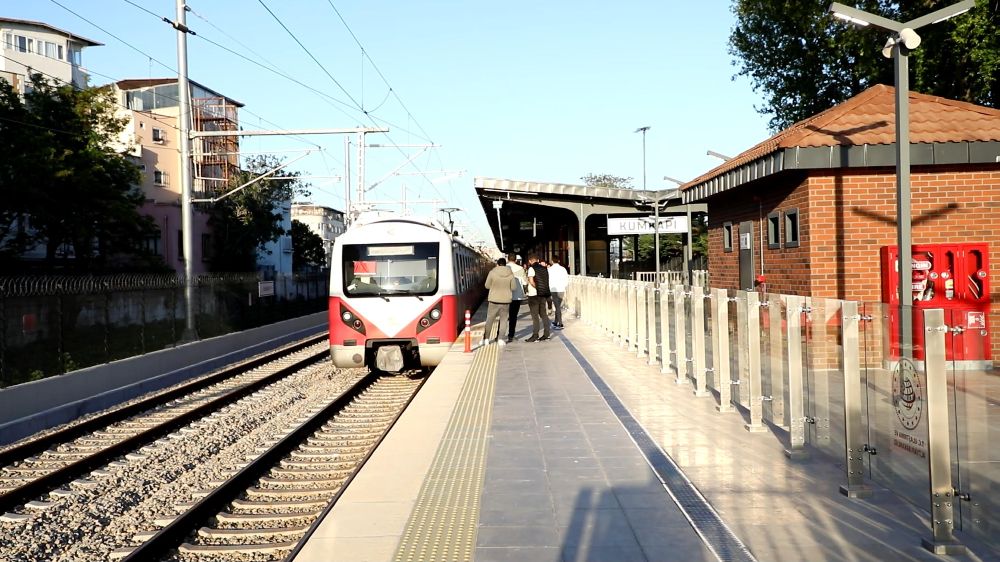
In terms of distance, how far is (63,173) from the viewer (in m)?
29.5

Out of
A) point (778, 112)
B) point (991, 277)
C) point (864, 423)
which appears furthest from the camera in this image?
point (778, 112)

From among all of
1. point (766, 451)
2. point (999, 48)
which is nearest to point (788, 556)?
point (766, 451)

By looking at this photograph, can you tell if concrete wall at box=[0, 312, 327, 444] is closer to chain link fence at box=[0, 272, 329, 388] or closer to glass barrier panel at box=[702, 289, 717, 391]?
chain link fence at box=[0, 272, 329, 388]

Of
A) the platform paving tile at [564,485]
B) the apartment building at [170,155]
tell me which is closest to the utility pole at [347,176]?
the apartment building at [170,155]

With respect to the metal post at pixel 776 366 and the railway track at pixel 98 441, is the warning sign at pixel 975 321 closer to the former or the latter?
the metal post at pixel 776 366

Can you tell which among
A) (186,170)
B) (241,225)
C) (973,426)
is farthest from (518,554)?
(241,225)

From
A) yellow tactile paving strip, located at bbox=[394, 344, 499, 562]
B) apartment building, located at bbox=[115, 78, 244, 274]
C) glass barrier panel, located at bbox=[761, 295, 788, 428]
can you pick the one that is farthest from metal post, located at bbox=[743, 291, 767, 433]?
apartment building, located at bbox=[115, 78, 244, 274]

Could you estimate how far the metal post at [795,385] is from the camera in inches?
296

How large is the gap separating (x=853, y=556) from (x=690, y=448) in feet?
10.2

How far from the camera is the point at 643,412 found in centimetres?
1021

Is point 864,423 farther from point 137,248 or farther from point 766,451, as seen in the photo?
point 137,248

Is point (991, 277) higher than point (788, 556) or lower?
higher

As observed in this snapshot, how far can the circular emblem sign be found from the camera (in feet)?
17.4

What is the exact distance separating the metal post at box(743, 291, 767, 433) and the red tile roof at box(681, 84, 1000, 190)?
538 centimetres
